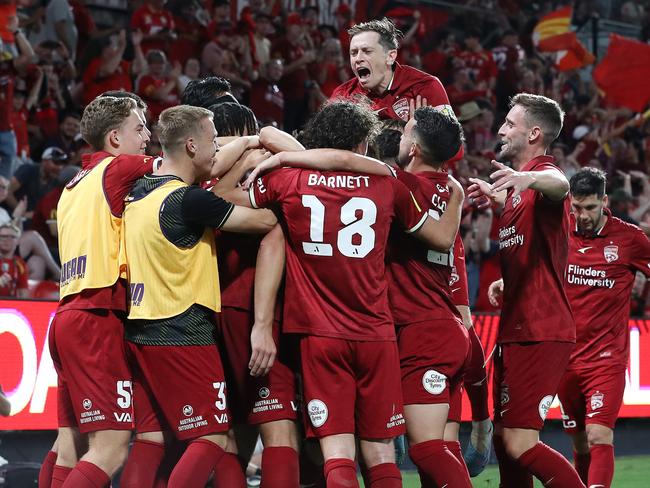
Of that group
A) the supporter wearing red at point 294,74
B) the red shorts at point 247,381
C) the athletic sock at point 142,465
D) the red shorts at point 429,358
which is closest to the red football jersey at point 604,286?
the red shorts at point 429,358

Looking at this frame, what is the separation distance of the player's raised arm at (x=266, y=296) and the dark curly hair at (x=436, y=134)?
0.87m

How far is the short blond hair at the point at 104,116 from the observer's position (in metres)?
5.16

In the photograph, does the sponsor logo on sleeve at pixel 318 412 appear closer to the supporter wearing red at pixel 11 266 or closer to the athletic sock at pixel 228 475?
the athletic sock at pixel 228 475

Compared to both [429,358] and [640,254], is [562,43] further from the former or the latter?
[429,358]

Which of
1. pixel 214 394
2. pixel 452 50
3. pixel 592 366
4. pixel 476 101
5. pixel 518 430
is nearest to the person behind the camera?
pixel 214 394

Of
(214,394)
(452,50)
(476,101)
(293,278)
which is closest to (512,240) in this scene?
(293,278)

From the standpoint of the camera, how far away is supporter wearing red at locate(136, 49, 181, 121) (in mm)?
10992

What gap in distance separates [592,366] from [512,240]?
164 centimetres

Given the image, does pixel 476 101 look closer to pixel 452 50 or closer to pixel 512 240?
pixel 452 50

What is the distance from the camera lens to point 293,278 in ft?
15.7

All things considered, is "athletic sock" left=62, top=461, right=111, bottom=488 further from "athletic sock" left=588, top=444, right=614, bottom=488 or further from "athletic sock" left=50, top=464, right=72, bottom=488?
"athletic sock" left=588, top=444, right=614, bottom=488

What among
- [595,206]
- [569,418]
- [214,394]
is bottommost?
[569,418]

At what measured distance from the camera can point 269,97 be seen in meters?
12.2


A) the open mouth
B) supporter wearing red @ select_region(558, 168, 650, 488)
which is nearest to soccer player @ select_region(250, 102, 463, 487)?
the open mouth
